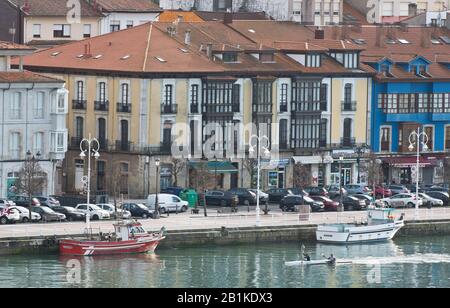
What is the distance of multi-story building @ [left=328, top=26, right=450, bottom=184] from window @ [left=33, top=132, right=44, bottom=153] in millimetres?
19104

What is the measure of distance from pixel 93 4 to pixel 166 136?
19675 mm

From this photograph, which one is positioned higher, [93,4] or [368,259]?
[93,4]

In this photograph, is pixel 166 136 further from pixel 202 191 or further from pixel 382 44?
pixel 382 44

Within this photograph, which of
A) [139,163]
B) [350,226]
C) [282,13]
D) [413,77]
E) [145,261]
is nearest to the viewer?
[145,261]

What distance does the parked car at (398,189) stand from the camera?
158m

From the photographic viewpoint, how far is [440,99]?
167375 millimetres

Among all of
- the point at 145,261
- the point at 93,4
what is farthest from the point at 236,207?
the point at 93,4

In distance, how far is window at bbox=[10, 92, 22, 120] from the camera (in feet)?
495

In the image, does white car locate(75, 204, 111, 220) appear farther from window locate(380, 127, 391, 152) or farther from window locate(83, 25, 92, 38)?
window locate(83, 25, 92, 38)

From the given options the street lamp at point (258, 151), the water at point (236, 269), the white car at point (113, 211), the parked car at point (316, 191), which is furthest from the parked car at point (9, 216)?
the parked car at point (316, 191)

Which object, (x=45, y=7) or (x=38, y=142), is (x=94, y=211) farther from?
(x=45, y=7)

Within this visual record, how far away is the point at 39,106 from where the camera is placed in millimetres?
152000

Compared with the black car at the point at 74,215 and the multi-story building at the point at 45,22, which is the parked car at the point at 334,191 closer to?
the black car at the point at 74,215

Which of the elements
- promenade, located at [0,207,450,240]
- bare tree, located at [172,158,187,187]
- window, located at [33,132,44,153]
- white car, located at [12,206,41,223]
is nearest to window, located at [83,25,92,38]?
bare tree, located at [172,158,187,187]
